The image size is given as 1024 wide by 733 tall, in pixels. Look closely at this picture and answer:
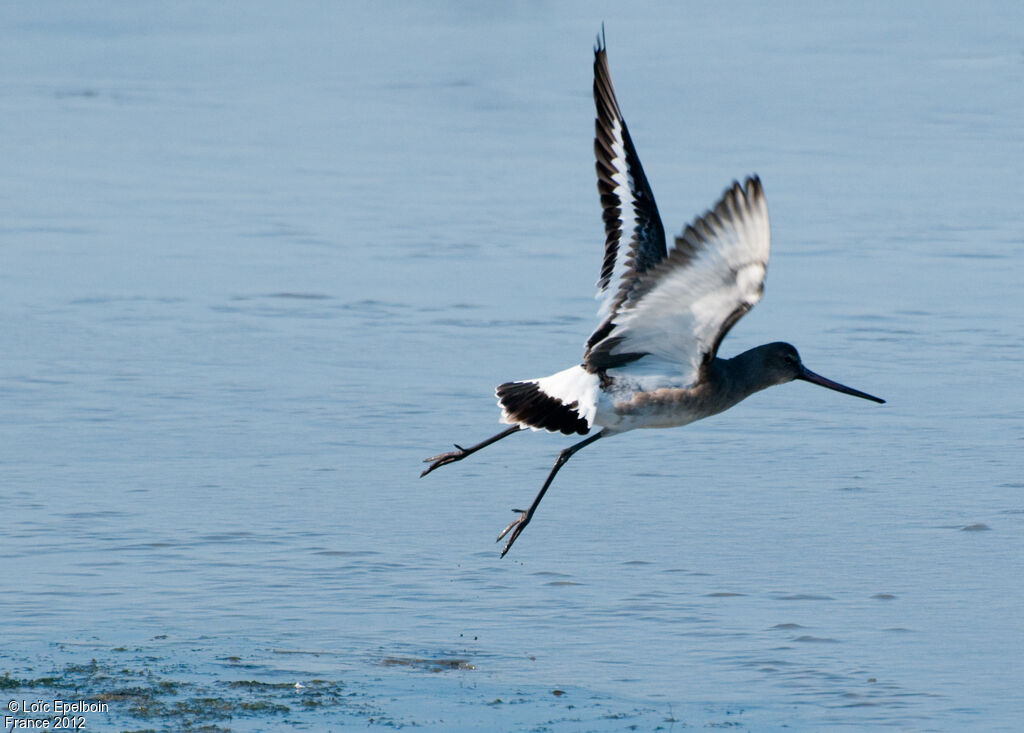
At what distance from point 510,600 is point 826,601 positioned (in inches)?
38.5

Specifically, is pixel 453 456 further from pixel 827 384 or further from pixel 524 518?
pixel 827 384

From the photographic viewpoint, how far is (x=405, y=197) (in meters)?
11.4

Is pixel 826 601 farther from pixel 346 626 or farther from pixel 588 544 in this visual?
pixel 346 626

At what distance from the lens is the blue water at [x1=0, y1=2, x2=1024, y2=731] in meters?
5.05

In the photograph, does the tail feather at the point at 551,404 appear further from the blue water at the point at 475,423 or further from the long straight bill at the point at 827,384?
the long straight bill at the point at 827,384

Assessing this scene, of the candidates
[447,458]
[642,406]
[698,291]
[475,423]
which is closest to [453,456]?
[447,458]

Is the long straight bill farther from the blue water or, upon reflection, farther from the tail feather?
the tail feather

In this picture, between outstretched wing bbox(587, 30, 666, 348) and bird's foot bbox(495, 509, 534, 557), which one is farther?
outstretched wing bbox(587, 30, 666, 348)

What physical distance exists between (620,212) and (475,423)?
61.3 inches

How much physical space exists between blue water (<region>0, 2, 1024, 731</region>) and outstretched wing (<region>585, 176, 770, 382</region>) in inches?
26.4

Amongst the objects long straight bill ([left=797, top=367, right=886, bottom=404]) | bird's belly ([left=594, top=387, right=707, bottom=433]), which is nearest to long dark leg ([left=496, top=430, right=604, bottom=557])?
bird's belly ([left=594, top=387, right=707, bottom=433])

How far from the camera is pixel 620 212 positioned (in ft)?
20.0

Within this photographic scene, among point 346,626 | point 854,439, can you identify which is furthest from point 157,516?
point 854,439

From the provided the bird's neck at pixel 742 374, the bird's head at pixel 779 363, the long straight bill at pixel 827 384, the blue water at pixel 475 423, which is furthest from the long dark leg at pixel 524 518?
the long straight bill at pixel 827 384
